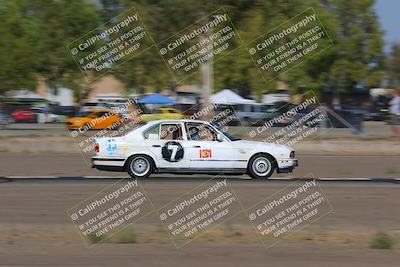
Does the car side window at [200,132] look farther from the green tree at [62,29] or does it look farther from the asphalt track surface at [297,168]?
the green tree at [62,29]

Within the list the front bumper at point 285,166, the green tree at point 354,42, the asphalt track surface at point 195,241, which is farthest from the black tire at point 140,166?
the green tree at point 354,42

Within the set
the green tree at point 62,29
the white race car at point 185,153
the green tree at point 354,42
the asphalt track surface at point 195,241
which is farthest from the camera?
the green tree at point 354,42

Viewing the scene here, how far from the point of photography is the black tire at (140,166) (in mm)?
15430

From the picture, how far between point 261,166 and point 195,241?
7.15 metres

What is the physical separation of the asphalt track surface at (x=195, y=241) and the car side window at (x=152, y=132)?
82.5 inches

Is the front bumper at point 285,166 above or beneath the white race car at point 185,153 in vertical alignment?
beneath

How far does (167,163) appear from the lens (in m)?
15.5

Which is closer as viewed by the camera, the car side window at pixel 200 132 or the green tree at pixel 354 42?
the car side window at pixel 200 132

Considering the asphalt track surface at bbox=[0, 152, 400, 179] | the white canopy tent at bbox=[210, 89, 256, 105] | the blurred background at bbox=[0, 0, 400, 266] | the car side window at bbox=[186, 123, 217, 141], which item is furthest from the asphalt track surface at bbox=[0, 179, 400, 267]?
the white canopy tent at bbox=[210, 89, 256, 105]

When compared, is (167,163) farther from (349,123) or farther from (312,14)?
(312,14)

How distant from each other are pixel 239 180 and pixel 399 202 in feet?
12.9

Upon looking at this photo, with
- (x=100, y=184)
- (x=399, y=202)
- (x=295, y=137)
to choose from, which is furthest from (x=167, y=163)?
(x=295, y=137)

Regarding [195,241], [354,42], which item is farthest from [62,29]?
[195,241]

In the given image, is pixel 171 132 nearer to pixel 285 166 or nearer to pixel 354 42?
pixel 285 166
